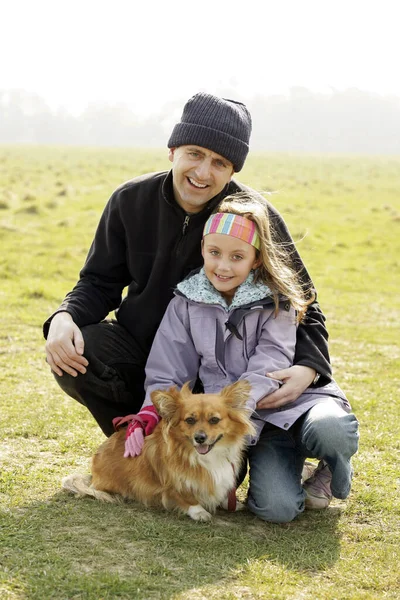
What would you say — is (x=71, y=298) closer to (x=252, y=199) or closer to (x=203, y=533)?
(x=252, y=199)

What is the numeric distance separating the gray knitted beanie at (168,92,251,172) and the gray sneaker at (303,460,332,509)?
6.40 ft

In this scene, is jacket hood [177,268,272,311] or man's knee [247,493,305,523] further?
jacket hood [177,268,272,311]

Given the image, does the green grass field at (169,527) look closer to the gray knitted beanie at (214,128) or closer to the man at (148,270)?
the man at (148,270)

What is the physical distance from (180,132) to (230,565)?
2.55m

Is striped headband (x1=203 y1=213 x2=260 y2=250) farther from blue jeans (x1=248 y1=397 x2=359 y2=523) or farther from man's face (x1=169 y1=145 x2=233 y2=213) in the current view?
blue jeans (x1=248 y1=397 x2=359 y2=523)

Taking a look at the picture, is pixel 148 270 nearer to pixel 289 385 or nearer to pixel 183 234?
pixel 183 234

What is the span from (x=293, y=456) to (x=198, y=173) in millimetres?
1786

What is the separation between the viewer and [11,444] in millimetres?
5508

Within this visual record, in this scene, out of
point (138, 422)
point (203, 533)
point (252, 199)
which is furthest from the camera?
Result: point (252, 199)

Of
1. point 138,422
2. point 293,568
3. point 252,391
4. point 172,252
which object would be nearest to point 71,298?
point 172,252

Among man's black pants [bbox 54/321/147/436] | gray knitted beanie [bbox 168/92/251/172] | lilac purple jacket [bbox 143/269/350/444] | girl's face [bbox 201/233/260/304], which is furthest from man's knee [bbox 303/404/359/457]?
gray knitted beanie [bbox 168/92/251/172]

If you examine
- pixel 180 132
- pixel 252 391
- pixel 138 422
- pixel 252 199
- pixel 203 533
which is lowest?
pixel 203 533

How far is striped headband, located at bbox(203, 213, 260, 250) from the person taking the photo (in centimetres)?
448

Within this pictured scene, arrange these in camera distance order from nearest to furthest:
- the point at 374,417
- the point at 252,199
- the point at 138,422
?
the point at 138,422 → the point at 252,199 → the point at 374,417
